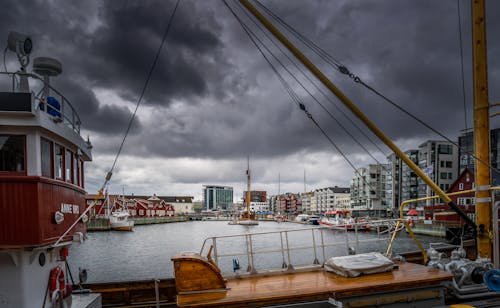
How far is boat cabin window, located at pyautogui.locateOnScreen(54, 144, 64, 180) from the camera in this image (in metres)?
8.61

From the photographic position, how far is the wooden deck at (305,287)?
269 inches

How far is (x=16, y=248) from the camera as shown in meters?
A: 7.11

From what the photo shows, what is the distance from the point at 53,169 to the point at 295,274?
23.2 feet

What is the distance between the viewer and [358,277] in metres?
8.32

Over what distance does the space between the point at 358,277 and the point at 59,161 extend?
8.57 metres

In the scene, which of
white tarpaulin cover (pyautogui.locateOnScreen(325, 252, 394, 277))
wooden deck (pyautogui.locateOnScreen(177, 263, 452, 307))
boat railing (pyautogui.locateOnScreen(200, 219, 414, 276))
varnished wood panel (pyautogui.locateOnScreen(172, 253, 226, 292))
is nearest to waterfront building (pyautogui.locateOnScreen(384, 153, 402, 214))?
boat railing (pyautogui.locateOnScreen(200, 219, 414, 276))

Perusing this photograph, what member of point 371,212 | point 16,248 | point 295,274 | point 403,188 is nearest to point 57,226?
point 16,248

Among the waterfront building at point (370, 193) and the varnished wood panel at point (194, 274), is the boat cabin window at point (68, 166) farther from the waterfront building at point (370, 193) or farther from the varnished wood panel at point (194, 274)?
the waterfront building at point (370, 193)

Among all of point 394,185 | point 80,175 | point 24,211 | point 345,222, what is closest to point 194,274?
point 24,211

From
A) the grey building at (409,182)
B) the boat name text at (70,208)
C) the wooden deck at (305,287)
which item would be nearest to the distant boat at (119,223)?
the grey building at (409,182)

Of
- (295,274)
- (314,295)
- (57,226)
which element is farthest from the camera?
(295,274)

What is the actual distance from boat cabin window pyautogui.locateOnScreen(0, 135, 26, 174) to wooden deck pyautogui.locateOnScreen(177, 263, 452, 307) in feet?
Result: 15.4

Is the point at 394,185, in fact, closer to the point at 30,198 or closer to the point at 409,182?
→ the point at 409,182

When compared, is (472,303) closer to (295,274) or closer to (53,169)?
(295,274)
